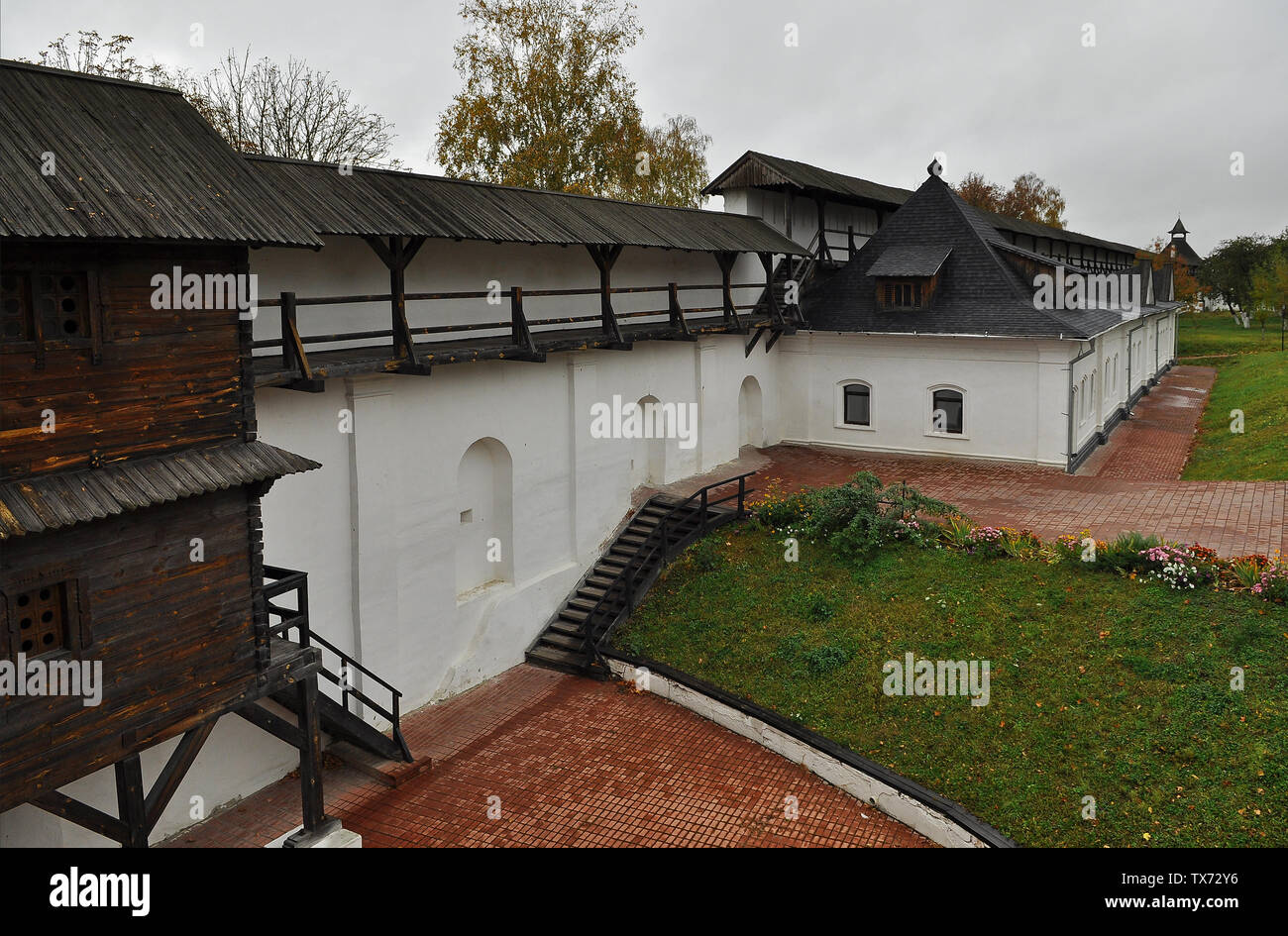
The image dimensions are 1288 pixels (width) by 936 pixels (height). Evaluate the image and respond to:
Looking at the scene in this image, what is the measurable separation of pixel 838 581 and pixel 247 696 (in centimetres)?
1027

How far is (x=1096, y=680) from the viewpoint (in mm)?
13742

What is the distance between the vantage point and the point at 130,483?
9031mm

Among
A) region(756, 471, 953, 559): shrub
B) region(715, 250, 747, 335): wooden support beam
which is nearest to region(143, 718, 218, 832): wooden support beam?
region(756, 471, 953, 559): shrub

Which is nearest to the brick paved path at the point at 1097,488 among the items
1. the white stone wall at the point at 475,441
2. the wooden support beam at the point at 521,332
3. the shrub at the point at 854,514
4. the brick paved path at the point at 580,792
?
the white stone wall at the point at 475,441

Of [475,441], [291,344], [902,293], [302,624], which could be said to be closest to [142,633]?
[302,624]

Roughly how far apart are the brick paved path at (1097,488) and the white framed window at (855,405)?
775 millimetres

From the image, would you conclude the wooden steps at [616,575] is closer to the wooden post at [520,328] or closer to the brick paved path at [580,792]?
the brick paved path at [580,792]

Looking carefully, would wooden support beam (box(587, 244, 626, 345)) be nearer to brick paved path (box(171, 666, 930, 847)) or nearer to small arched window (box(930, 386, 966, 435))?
brick paved path (box(171, 666, 930, 847))

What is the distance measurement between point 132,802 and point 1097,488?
1944 cm

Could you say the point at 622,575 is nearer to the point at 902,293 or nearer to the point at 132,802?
the point at 132,802

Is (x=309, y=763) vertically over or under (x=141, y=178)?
under

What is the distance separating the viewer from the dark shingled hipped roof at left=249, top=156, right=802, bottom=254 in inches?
524
